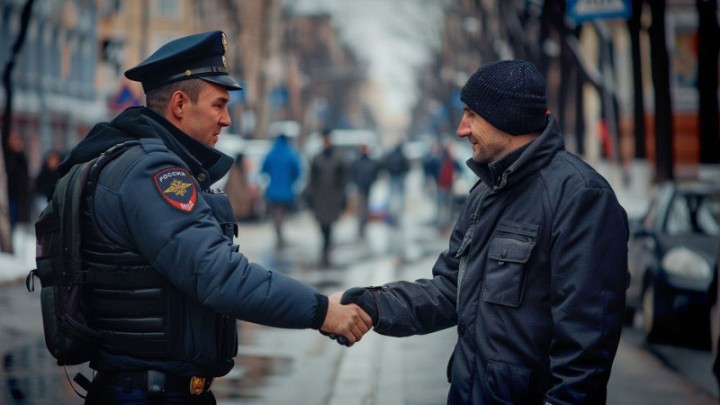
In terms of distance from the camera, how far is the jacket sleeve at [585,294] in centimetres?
381

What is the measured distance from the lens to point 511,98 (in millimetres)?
4113

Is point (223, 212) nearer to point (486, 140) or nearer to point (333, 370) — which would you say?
point (486, 140)

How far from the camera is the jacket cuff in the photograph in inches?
164

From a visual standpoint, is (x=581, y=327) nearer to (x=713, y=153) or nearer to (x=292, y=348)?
(x=292, y=348)

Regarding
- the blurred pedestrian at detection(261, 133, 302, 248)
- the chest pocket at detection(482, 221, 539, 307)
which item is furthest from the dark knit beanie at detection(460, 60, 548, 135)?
the blurred pedestrian at detection(261, 133, 302, 248)

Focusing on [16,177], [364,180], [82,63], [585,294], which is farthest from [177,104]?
[82,63]

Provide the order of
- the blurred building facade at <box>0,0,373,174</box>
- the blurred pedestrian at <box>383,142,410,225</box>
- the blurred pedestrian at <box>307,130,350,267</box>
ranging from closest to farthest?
the blurred pedestrian at <box>307,130,350,267</box> → the blurred pedestrian at <box>383,142,410,225</box> → the blurred building facade at <box>0,0,373,174</box>

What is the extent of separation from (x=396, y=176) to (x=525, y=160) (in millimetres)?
27120

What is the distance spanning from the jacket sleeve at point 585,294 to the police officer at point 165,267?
79cm

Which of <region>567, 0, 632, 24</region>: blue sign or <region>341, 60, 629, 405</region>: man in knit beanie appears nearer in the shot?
<region>341, 60, 629, 405</region>: man in knit beanie

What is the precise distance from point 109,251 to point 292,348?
7360mm

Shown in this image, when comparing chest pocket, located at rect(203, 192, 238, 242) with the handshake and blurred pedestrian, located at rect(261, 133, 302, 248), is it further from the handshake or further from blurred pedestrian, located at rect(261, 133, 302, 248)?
blurred pedestrian, located at rect(261, 133, 302, 248)

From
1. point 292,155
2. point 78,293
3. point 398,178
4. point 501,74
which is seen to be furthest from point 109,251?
point 398,178

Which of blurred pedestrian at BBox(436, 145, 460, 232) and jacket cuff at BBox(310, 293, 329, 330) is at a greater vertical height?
jacket cuff at BBox(310, 293, 329, 330)
